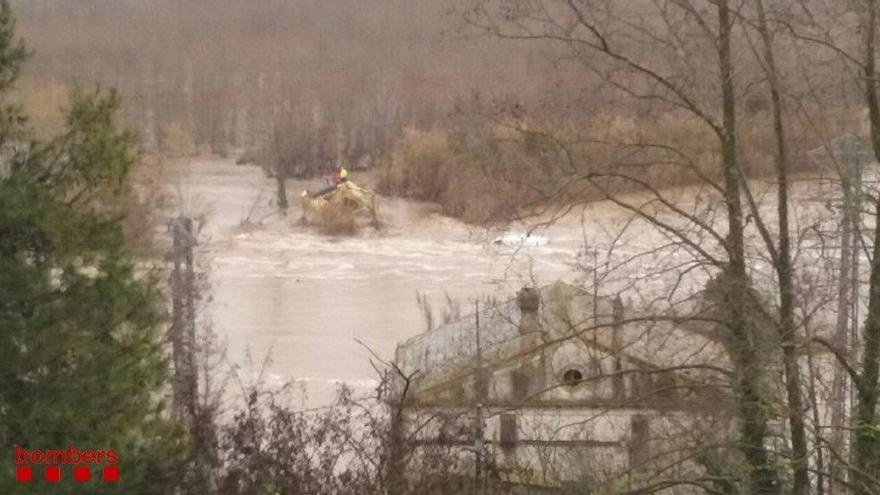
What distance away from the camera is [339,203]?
1856 cm

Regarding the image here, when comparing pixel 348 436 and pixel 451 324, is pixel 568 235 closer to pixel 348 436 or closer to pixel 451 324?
pixel 451 324

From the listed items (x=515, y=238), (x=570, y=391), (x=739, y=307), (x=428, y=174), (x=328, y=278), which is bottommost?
(x=570, y=391)

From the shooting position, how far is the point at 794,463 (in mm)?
4340

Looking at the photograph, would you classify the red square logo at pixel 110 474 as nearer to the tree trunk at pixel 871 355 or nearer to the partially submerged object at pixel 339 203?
the tree trunk at pixel 871 355

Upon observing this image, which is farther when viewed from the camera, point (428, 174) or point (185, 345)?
point (428, 174)

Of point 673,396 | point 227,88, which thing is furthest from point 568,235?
point 227,88

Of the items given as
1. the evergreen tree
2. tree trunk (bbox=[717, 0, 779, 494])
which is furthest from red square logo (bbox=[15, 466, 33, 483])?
tree trunk (bbox=[717, 0, 779, 494])

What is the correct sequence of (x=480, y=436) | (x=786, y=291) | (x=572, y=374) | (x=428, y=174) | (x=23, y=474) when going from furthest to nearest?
(x=428, y=174) → (x=572, y=374) → (x=480, y=436) → (x=786, y=291) → (x=23, y=474)

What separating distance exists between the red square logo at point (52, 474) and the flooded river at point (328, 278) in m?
4.79

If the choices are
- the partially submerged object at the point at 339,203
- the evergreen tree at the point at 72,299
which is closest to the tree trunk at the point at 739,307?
the evergreen tree at the point at 72,299

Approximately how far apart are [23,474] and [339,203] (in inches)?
566

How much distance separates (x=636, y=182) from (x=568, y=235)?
11.0 meters

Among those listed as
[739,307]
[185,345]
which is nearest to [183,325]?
[185,345]

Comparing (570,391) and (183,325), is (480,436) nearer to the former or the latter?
(570,391)
